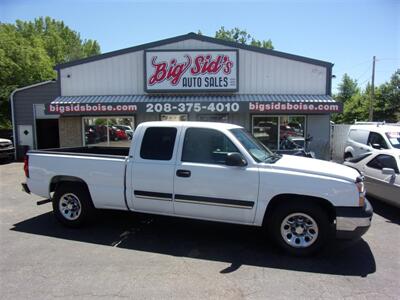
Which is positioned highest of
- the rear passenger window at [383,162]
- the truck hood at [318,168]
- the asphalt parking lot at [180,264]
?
the truck hood at [318,168]

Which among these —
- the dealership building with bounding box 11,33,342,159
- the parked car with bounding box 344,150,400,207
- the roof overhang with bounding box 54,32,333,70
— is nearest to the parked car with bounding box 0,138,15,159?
the dealership building with bounding box 11,33,342,159

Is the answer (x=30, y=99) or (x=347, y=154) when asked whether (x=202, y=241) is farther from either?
(x=30, y=99)

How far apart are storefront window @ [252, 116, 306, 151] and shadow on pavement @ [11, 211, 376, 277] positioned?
838cm

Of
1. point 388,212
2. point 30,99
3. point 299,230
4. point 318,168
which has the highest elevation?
point 30,99

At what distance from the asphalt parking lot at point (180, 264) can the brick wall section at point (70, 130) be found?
9240mm

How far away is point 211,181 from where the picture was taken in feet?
15.5

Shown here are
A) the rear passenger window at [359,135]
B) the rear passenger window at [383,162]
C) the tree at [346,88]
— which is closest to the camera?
the rear passenger window at [383,162]

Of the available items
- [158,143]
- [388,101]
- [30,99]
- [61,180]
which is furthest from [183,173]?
[388,101]

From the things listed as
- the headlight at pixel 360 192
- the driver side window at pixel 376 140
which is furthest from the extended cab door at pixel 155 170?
the driver side window at pixel 376 140

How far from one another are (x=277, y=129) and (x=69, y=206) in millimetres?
9929

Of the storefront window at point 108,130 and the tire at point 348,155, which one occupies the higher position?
the storefront window at point 108,130

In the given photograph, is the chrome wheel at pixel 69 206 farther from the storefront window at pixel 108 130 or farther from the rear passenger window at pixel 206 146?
the storefront window at pixel 108 130

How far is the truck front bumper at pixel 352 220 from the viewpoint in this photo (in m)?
4.24

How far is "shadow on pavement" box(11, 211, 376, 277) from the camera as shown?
170 inches
